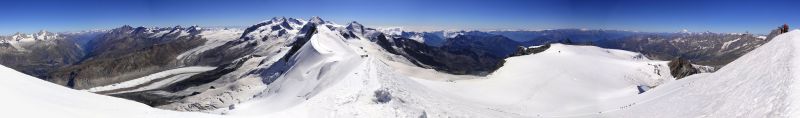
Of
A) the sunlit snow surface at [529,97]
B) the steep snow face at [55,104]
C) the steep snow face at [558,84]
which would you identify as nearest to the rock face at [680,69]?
the steep snow face at [558,84]

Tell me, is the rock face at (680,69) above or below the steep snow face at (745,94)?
below

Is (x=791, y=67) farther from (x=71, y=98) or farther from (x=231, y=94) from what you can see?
(x=231, y=94)

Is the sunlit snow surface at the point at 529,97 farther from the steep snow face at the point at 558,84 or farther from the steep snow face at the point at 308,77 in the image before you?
the steep snow face at the point at 308,77

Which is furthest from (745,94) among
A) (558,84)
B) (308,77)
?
(308,77)

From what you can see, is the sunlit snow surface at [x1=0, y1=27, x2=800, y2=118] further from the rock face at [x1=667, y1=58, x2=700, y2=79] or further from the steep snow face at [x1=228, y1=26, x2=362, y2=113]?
the rock face at [x1=667, y1=58, x2=700, y2=79]

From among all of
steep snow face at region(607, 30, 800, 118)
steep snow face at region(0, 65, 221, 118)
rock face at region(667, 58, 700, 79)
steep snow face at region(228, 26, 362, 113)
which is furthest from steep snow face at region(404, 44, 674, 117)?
steep snow face at region(0, 65, 221, 118)

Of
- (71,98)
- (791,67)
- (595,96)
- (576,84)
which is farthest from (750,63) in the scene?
(71,98)

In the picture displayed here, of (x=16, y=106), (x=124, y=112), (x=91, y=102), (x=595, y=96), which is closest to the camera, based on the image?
(x=16, y=106)
